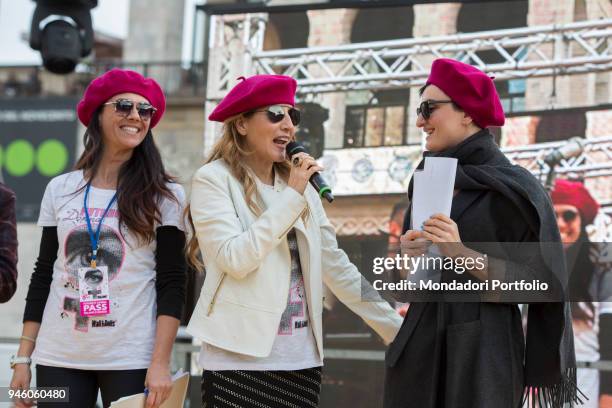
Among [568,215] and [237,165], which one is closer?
[237,165]

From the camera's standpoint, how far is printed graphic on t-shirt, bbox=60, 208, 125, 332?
3.12 meters

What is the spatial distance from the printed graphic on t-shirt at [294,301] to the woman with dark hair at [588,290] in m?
1.89

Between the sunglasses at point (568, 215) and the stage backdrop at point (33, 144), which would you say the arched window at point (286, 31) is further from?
the stage backdrop at point (33, 144)

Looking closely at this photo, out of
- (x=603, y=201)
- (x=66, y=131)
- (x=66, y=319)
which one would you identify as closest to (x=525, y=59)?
(x=603, y=201)

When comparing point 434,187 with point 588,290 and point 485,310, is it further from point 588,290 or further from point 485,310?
point 588,290

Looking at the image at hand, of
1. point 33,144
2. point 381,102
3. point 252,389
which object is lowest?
point 252,389

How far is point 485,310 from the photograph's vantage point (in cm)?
271

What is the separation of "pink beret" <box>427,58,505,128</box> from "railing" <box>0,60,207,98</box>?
1416cm

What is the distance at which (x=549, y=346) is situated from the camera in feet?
8.78

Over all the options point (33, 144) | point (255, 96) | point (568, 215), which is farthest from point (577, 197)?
point (33, 144)

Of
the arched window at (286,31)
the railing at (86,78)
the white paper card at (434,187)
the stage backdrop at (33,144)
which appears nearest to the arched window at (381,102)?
the arched window at (286,31)

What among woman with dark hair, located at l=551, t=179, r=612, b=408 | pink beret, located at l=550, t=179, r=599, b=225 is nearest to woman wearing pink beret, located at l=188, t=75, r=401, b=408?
woman with dark hair, located at l=551, t=179, r=612, b=408

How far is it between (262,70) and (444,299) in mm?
2650

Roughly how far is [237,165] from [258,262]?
426mm
